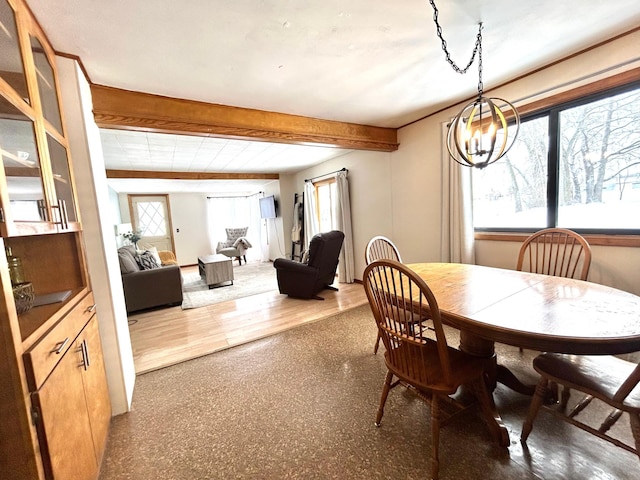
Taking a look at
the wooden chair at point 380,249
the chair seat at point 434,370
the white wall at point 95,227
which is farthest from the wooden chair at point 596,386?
the white wall at point 95,227

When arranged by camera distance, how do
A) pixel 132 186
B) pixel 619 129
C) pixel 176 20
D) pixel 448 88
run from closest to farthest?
pixel 176 20 < pixel 619 129 < pixel 448 88 < pixel 132 186

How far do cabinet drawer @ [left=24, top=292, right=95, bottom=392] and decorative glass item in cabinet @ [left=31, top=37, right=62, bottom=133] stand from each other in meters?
0.99

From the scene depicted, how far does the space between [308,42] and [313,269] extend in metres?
2.69

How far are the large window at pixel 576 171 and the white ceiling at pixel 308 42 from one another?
0.47 m

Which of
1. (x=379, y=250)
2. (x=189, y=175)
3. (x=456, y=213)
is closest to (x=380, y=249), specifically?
(x=379, y=250)

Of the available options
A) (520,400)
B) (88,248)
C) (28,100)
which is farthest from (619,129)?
(88,248)

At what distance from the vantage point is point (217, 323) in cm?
315

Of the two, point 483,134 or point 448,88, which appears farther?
point 448,88

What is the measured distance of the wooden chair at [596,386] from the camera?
3.38 feet

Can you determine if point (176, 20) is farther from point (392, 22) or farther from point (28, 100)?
point (392, 22)

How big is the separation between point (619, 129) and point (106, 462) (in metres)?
3.96

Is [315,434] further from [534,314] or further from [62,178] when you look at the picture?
[62,178]

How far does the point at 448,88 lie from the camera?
2.41m

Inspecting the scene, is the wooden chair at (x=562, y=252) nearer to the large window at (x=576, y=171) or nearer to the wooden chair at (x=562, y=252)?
the wooden chair at (x=562, y=252)
